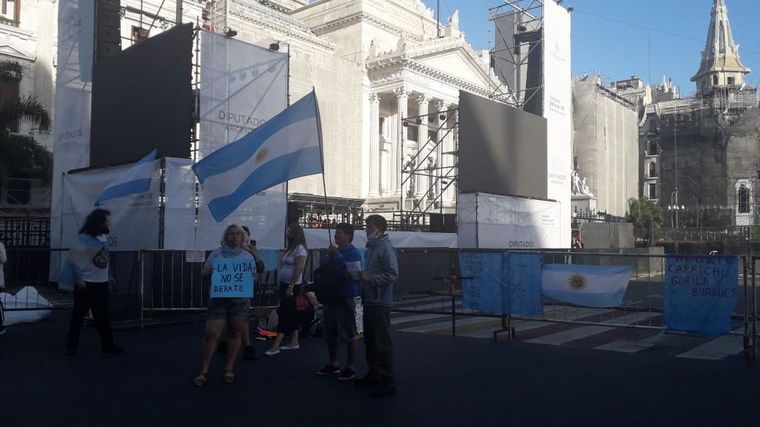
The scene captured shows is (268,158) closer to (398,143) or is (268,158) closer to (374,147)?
(374,147)

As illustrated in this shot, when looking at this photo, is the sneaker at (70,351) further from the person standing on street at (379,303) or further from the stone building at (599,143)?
the stone building at (599,143)

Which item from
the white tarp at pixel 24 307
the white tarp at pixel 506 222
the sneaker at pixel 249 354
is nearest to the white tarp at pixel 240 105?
the white tarp at pixel 24 307

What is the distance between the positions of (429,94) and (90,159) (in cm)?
3030

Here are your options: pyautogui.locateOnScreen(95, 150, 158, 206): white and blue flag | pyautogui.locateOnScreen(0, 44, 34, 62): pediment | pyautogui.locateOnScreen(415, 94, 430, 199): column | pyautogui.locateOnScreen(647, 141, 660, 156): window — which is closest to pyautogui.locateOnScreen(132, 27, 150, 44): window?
pyautogui.locateOnScreen(0, 44, 34, 62): pediment

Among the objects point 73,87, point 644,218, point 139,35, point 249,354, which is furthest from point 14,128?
point 644,218

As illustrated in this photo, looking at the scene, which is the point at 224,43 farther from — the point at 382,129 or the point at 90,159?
the point at 382,129

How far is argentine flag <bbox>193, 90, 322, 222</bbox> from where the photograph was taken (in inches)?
329

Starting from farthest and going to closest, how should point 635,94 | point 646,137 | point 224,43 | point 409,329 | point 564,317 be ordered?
point 635,94 → point 646,137 → point 224,43 → point 564,317 → point 409,329

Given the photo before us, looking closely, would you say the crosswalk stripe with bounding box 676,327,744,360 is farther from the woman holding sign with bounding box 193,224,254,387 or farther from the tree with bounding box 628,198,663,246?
the tree with bounding box 628,198,663,246

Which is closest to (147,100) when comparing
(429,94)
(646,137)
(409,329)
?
(409,329)

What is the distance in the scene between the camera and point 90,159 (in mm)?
16766

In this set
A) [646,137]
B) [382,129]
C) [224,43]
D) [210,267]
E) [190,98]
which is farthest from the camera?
[646,137]

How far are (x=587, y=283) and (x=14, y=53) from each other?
26052 mm

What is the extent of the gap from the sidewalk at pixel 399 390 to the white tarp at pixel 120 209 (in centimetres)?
437
